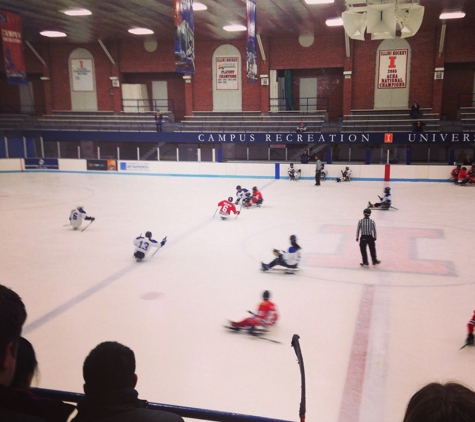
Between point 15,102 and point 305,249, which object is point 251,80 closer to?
point 305,249

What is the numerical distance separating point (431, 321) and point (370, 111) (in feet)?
87.9

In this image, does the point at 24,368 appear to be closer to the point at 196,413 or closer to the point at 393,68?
the point at 196,413

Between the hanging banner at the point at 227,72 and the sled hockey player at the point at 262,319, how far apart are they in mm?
29596

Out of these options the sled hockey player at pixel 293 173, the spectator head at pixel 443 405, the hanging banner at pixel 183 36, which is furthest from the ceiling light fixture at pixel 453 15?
the spectator head at pixel 443 405

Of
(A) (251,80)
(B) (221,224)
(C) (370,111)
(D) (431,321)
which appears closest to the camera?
(D) (431,321)

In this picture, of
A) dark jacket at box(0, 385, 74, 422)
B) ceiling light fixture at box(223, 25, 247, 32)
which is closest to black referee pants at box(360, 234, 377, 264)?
dark jacket at box(0, 385, 74, 422)

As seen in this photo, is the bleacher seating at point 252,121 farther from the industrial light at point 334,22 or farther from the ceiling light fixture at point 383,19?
the ceiling light fixture at point 383,19

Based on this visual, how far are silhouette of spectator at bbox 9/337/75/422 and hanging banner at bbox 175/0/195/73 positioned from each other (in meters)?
11.3

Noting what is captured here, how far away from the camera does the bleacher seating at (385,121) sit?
3000cm

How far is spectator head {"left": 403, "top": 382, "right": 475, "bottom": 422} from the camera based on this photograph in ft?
4.07

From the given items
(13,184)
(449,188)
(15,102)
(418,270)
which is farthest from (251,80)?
(15,102)

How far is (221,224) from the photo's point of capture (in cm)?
1548

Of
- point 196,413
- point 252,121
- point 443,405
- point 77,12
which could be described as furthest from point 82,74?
point 443,405

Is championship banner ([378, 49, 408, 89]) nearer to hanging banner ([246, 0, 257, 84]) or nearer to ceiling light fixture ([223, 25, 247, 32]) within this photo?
ceiling light fixture ([223, 25, 247, 32])
